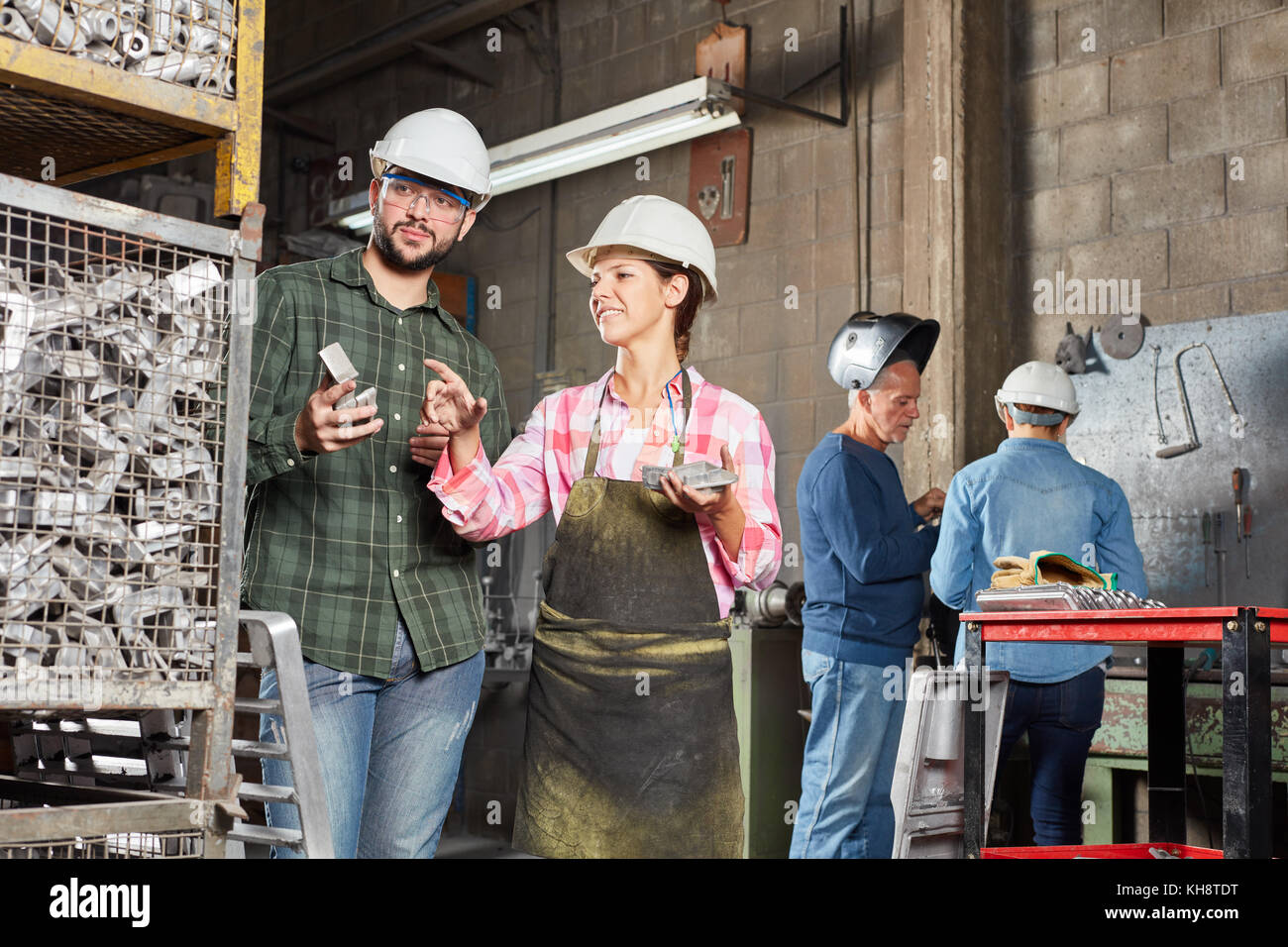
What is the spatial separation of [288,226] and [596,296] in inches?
257

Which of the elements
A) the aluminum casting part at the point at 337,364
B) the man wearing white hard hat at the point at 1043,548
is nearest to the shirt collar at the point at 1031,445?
the man wearing white hard hat at the point at 1043,548

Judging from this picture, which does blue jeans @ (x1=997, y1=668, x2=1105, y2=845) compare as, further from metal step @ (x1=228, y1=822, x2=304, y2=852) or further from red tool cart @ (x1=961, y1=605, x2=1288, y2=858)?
metal step @ (x1=228, y1=822, x2=304, y2=852)

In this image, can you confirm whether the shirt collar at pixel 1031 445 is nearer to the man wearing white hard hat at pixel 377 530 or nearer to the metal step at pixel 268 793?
the man wearing white hard hat at pixel 377 530

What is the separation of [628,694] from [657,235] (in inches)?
30.8

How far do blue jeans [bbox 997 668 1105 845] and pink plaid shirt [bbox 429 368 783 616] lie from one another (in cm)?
143

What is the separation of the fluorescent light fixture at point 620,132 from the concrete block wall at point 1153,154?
1246 millimetres

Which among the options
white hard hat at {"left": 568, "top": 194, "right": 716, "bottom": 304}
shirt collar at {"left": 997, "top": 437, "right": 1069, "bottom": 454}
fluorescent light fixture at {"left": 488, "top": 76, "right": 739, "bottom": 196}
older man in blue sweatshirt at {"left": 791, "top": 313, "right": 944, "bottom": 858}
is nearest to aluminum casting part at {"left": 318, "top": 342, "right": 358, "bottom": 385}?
white hard hat at {"left": 568, "top": 194, "right": 716, "bottom": 304}

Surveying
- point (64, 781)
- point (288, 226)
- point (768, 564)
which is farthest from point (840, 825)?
point (288, 226)

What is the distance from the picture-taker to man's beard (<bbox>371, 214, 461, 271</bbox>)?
214cm

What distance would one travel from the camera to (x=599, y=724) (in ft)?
6.81

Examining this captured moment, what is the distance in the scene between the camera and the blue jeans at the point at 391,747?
1.95 meters

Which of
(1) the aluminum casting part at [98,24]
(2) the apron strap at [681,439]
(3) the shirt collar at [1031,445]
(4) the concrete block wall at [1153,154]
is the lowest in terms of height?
(2) the apron strap at [681,439]

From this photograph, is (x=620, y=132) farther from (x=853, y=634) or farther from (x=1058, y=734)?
(x=1058, y=734)

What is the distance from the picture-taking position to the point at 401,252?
2.14 m
